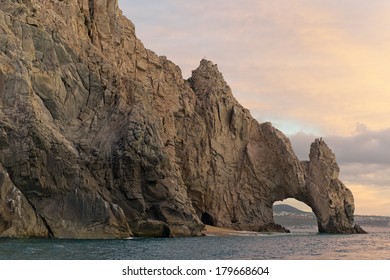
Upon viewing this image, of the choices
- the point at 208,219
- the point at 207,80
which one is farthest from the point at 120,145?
the point at 207,80

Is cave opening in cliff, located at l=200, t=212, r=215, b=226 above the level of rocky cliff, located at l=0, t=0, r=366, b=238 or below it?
below

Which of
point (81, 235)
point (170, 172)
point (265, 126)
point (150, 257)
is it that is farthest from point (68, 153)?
point (265, 126)

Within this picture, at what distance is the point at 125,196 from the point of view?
7675cm

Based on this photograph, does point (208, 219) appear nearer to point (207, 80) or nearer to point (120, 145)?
point (207, 80)

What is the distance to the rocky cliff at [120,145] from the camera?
68.2 metres

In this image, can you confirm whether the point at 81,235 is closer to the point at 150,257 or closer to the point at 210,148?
the point at 150,257

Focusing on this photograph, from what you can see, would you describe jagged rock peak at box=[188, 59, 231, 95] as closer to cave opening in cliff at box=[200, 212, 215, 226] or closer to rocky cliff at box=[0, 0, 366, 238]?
rocky cliff at box=[0, 0, 366, 238]

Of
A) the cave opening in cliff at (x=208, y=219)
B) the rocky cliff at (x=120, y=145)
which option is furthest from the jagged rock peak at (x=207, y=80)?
the cave opening in cliff at (x=208, y=219)

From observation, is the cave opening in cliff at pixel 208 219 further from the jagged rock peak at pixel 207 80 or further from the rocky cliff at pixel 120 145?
the jagged rock peak at pixel 207 80

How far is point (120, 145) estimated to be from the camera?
77.6 meters

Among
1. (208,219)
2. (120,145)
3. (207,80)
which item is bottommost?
(208,219)

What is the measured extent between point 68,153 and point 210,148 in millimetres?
45842

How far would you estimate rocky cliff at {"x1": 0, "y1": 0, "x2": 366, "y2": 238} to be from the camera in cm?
6825

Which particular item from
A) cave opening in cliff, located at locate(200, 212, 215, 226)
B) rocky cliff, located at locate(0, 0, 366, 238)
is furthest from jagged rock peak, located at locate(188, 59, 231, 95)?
cave opening in cliff, located at locate(200, 212, 215, 226)
